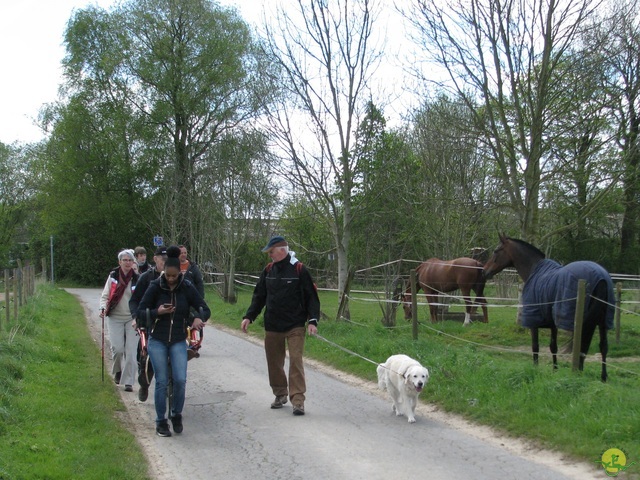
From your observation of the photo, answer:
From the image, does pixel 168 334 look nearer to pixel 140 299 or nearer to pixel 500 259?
pixel 140 299

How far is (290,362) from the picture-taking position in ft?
25.8

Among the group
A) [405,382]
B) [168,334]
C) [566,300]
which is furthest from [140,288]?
[566,300]

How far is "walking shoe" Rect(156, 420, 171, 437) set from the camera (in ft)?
22.4

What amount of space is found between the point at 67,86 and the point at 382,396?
38199 millimetres

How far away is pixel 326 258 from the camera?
39.7 metres

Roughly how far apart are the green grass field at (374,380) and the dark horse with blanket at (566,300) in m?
0.56

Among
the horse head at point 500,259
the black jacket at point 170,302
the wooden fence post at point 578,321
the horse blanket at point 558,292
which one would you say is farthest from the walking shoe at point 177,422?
the horse head at point 500,259

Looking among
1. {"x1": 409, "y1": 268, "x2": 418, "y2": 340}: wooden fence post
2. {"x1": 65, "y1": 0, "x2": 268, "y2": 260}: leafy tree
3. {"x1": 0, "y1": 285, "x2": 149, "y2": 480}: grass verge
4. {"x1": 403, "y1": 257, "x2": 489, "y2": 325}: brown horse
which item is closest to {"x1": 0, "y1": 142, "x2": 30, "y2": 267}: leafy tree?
→ {"x1": 65, "y1": 0, "x2": 268, "y2": 260}: leafy tree

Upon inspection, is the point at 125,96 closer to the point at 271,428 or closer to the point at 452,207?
the point at 452,207

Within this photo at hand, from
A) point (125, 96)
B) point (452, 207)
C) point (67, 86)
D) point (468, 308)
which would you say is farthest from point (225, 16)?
point (468, 308)

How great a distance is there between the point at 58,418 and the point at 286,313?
2.77m

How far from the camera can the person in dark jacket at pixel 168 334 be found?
6895mm

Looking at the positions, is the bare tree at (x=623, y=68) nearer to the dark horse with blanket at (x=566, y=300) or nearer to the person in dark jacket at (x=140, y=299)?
the dark horse with blanket at (x=566, y=300)

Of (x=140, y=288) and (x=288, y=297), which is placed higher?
(x=140, y=288)
